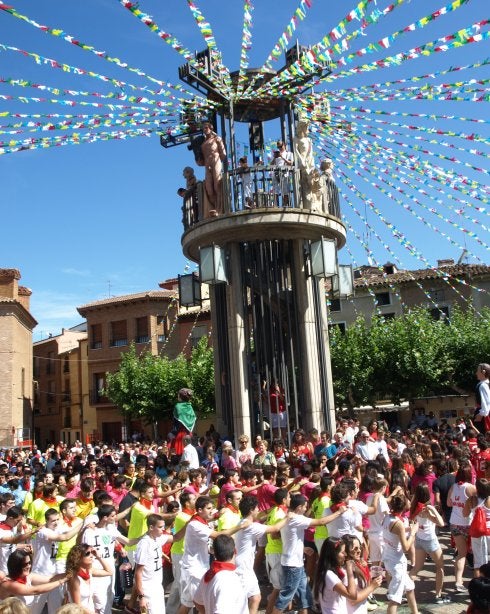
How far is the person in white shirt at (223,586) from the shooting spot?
5918mm

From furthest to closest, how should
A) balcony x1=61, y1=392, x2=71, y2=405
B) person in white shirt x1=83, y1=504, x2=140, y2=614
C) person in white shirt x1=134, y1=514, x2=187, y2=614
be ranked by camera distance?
balcony x1=61, y1=392, x2=71, y2=405 < person in white shirt x1=83, y1=504, x2=140, y2=614 < person in white shirt x1=134, y1=514, x2=187, y2=614

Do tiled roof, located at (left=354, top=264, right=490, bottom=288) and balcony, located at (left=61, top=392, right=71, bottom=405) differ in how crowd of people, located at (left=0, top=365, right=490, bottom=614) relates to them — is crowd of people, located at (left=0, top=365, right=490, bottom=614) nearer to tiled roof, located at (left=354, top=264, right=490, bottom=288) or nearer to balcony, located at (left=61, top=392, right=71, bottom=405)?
tiled roof, located at (left=354, top=264, right=490, bottom=288)

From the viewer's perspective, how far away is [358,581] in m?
6.14

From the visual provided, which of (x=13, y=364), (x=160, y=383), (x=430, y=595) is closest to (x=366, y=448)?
(x=430, y=595)

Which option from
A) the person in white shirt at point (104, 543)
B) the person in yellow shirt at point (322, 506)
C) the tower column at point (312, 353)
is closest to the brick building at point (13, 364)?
the tower column at point (312, 353)

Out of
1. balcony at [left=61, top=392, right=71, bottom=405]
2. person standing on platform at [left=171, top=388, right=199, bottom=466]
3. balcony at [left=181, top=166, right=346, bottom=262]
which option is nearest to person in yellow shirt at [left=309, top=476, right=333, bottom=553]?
person standing on platform at [left=171, top=388, right=199, bottom=466]

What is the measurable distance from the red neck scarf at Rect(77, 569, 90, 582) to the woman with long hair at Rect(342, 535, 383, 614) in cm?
246

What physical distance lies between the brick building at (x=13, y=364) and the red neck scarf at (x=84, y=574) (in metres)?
34.0

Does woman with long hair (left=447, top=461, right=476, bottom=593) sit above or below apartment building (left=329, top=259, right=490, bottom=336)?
below

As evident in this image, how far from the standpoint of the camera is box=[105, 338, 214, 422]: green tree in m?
37.1

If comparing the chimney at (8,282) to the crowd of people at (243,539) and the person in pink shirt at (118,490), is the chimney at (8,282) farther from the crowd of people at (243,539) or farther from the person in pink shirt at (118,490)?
the person in pink shirt at (118,490)

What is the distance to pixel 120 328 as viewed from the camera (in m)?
46.9

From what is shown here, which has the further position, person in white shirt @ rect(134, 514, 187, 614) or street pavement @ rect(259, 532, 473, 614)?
street pavement @ rect(259, 532, 473, 614)

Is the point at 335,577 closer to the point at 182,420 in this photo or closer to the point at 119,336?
the point at 182,420
